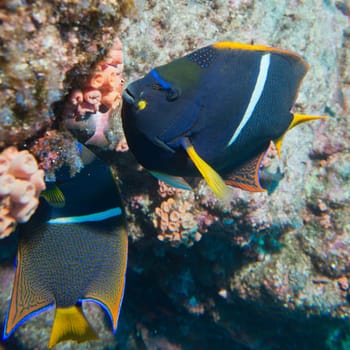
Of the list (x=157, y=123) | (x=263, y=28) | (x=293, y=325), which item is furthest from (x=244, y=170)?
(x=293, y=325)

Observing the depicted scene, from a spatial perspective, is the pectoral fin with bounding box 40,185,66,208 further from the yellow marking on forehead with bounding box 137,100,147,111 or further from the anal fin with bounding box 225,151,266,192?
the anal fin with bounding box 225,151,266,192

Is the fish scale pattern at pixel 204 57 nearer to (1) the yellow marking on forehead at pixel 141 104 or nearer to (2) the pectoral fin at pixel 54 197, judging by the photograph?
(1) the yellow marking on forehead at pixel 141 104

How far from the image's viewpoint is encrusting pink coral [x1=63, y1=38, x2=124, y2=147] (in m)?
1.99

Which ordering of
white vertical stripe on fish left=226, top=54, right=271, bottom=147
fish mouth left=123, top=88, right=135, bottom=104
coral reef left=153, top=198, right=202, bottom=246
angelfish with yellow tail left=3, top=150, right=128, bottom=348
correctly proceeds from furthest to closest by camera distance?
coral reef left=153, top=198, right=202, bottom=246
angelfish with yellow tail left=3, top=150, right=128, bottom=348
white vertical stripe on fish left=226, top=54, right=271, bottom=147
fish mouth left=123, top=88, right=135, bottom=104

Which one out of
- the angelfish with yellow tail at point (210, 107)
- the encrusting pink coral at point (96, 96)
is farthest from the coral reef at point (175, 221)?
the angelfish with yellow tail at point (210, 107)

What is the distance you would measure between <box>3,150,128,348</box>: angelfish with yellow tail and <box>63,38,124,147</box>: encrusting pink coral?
0.30 m

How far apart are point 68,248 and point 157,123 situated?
1228 millimetres

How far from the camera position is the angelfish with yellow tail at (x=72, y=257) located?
2.07 m

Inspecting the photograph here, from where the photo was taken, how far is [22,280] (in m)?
2.07

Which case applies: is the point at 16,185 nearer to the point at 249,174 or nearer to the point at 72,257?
the point at 72,257

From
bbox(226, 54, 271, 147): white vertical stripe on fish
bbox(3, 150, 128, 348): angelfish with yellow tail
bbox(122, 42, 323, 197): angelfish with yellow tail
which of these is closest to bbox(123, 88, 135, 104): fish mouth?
bbox(122, 42, 323, 197): angelfish with yellow tail

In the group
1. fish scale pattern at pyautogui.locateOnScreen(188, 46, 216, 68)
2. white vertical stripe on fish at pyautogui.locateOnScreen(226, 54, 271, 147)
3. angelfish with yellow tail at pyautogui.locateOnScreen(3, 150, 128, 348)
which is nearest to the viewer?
fish scale pattern at pyautogui.locateOnScreen(188, 46, 216, 68)

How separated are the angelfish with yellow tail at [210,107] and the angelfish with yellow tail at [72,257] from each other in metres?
0.64

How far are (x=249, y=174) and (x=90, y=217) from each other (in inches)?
45.3
